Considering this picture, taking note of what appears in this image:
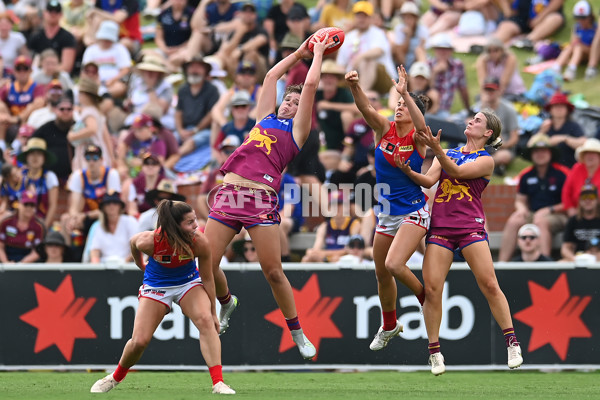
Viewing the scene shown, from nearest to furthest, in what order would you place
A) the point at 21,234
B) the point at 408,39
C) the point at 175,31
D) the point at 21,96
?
the point at 21,234 → the point at 21,96 → the point at 408,39 → the point at 175,31

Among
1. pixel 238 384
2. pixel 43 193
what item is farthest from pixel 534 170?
pixel 43 193

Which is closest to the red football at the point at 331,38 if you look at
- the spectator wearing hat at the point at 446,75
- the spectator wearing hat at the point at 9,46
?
the spectator wearing hat at the point at 446,75

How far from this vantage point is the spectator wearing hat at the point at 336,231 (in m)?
13.0

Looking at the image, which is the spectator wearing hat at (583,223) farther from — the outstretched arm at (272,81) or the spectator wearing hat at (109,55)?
the spectator wearing hat at (109,55)

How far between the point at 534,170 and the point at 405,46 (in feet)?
12.6

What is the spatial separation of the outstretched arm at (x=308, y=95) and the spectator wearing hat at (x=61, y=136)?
6.06 metres

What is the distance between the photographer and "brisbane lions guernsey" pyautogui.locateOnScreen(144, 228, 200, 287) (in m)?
8.67

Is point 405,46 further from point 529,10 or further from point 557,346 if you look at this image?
point 557,346

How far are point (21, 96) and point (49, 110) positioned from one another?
0.87m

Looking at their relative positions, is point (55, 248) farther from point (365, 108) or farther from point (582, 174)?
point (582, 174)

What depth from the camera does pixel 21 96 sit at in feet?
52.5

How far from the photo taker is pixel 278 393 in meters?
9.20

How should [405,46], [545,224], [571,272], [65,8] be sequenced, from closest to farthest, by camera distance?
[571,272], [545,224], [405,46], [65,8]

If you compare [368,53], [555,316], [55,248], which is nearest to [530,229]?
[555,316]
